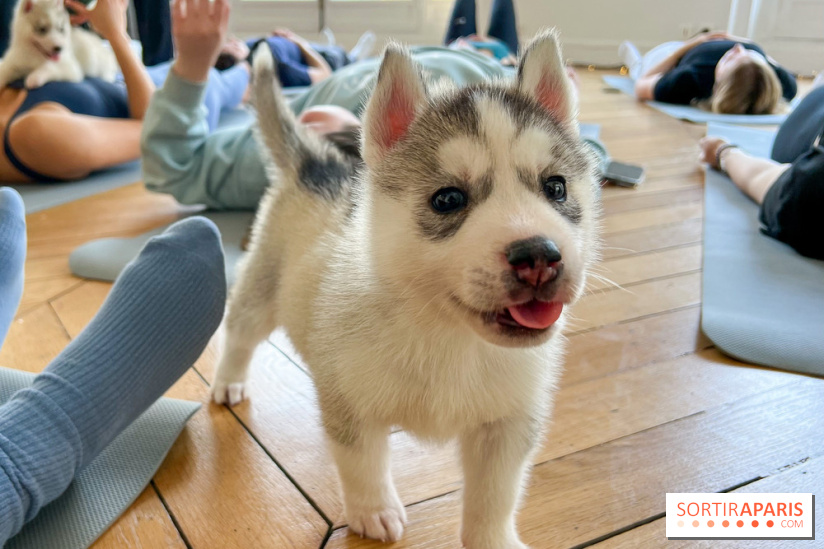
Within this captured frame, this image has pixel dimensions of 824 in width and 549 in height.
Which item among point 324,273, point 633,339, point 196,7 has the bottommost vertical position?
point 633,339

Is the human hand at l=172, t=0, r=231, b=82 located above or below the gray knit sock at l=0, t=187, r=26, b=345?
above

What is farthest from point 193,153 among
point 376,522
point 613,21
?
point 613,21

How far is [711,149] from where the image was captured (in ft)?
8.60

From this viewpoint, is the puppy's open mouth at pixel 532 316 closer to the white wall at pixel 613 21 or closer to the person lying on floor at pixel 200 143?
the person lying on floor at pixel 200 143

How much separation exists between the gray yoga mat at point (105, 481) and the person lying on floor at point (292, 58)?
8.85ft

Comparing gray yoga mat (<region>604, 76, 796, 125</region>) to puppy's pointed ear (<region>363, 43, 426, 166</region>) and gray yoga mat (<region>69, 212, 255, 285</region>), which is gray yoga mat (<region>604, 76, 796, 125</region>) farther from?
puppy's pointed ear (<region>363, 43, 426, 166</region>)

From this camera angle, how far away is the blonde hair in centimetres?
367

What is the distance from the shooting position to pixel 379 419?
81 centimetres

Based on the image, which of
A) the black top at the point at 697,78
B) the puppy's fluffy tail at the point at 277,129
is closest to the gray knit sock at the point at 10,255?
the puppy's fluffy tail at the point at 277,129

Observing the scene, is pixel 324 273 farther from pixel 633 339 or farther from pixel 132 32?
→ pixel 132 32

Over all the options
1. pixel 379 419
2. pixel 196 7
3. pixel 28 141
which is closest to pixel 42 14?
pixel 28 141

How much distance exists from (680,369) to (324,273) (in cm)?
80

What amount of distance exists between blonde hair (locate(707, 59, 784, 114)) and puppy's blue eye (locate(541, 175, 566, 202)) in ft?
11.7

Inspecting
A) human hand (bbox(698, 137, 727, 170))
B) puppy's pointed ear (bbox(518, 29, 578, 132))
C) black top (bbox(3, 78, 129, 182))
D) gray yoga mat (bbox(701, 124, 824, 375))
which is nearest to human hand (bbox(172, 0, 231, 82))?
black top (bbox(3, 78, 129, 182))
